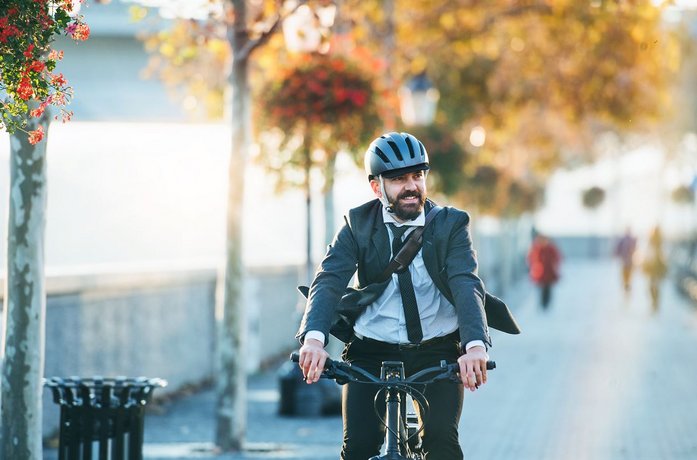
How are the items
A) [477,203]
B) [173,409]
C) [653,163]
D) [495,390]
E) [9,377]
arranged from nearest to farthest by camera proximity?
1. [9,377]
2. [173,409]
3. [495,390]
4. [477,203]
5. [653,163]

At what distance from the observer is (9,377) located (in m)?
7.24

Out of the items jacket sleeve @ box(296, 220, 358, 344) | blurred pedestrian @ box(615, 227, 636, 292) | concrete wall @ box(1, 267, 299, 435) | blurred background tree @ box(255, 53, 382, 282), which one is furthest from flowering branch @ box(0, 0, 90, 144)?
blurred pedestrian @ box(615, 227, 636, 292)

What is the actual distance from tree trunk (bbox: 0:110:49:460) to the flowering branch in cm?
149

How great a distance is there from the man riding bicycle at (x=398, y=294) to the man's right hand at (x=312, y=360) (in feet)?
0.50

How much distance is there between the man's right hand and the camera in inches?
207

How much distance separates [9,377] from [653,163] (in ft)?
263

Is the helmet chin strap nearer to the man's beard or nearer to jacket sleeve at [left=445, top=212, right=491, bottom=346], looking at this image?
the man's beard

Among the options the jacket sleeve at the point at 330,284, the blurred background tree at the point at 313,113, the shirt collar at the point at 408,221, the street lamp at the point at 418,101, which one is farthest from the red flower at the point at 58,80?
the street lamp at the point at 418,101

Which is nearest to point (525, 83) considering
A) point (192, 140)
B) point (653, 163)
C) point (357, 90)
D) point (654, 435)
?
point (192, 140)

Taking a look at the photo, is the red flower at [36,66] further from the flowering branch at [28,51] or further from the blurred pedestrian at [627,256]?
the blurred pedestrian at [627,256]

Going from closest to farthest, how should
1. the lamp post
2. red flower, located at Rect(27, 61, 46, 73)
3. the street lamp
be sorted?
red flower, located at Rect(27, 61, 46, 73), the lamp post, the street lamp

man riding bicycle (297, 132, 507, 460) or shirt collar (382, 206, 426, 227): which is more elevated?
shirt collar (382, 206, 426, 227)

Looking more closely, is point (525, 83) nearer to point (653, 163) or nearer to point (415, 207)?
point (415, 207)

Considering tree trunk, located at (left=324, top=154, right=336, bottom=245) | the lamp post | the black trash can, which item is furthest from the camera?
tree trunk, located at (left=324, top=154, right=336, bottom=245)
